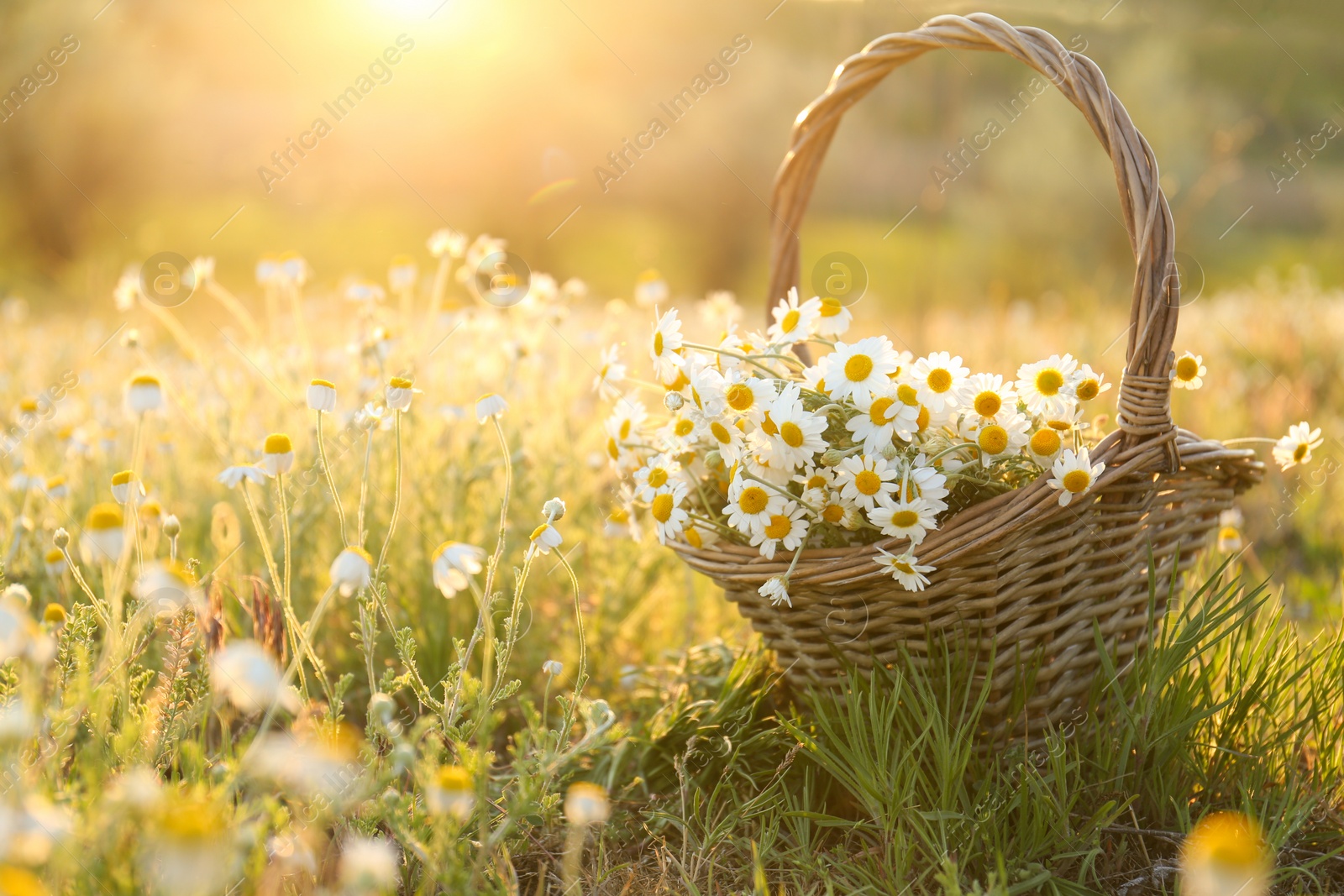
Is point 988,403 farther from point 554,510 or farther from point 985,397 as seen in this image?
point 554,510

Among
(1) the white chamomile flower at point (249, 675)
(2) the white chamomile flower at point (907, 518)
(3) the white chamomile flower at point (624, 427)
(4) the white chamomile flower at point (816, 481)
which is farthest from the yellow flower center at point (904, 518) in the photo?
(1) the white chamomile flower at point (249, 675)

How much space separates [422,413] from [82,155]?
9818 millimetres

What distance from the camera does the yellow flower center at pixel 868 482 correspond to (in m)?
1.14

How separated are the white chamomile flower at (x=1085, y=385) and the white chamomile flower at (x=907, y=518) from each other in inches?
11.5

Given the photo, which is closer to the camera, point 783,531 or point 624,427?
point 783,531

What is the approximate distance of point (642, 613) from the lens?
2.03m

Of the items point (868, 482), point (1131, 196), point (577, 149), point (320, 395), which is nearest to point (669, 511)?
point (868, 482)

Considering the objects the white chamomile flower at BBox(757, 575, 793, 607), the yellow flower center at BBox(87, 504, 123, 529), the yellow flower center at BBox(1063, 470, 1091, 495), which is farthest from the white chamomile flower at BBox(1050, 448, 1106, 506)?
the yellow flower center at BBox(87, 504, 123, 529)

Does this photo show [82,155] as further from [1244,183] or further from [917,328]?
[1244,183]

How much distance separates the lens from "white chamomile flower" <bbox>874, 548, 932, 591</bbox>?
3.61 feet

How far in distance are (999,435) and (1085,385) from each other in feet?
0.54

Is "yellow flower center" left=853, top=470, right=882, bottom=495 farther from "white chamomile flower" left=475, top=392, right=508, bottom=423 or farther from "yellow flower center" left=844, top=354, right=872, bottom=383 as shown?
"white chamomile flower" left=475, top=392, right=508, bottom=423

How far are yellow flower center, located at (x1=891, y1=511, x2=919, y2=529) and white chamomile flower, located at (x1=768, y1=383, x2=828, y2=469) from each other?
0.43ft

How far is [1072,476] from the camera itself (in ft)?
3.52
